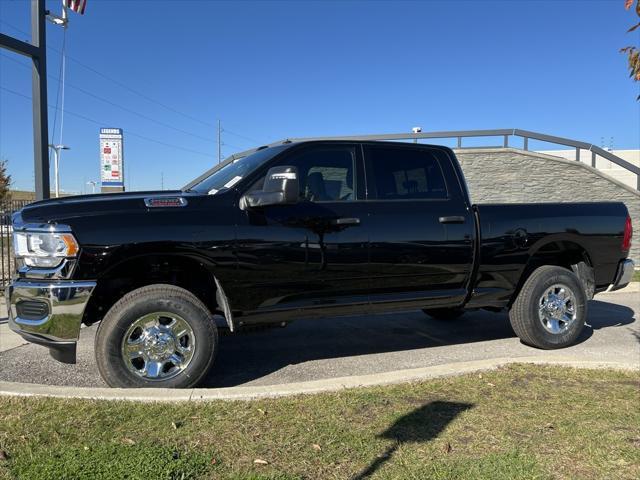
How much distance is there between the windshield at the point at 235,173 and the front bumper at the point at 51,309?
1.34 meters

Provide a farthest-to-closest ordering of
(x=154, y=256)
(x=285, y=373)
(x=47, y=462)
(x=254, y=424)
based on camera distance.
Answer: (x=285, y=373) < (x=154, y=256) < (x=254, y=424) < (x=47, y=462)

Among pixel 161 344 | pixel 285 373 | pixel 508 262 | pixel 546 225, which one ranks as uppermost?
pixel 546 225

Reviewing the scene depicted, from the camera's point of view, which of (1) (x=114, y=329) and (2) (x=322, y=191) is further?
(2) (x=322, y=191)

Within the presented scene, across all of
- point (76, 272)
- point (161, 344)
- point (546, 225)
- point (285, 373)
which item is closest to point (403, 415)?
point (285, 373)

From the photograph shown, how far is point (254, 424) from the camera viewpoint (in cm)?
343

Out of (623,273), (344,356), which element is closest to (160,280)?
(344,356)

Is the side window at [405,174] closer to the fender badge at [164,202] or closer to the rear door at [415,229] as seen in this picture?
the rear door at [415,229]

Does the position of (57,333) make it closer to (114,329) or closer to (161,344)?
(114,329)

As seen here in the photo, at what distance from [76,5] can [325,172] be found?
6672 millimetres

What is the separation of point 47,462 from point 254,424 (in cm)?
117

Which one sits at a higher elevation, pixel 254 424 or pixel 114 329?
pixel 114 329

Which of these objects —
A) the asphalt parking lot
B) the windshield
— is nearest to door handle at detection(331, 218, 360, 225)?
the windshield

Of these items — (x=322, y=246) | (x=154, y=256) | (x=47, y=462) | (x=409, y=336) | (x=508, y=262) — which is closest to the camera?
(x=47, y=462)

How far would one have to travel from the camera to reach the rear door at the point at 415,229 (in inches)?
191
